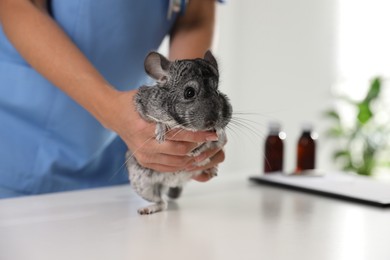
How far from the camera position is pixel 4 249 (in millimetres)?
924

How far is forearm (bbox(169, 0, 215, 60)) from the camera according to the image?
1.65 m

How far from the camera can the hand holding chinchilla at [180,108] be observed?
1060mm

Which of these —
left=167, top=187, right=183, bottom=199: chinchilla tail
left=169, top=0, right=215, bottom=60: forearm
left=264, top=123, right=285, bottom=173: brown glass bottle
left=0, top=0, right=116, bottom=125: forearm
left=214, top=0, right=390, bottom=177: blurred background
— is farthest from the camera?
left=214, top=0, right=390, bottom=177: blurred background

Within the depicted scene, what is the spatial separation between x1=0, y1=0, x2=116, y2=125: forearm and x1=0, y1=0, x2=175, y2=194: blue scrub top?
0.60 feet

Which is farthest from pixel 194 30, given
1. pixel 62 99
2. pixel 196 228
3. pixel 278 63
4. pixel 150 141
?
pixel 278 63

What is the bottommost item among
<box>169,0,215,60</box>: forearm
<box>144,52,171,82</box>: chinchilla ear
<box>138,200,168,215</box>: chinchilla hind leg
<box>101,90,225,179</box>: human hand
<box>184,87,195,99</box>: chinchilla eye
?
<box>138,200,168,215</box>: chinchilla hind leg

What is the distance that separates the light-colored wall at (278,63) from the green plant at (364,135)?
0.27 m

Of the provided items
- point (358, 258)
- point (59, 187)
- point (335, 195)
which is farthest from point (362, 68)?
point (358, 258)

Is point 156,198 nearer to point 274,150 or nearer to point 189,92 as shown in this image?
point 189,92

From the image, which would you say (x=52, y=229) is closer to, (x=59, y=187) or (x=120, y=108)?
(x=120, y=108)

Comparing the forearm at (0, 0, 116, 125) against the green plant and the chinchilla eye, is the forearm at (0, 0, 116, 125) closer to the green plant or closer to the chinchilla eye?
the chinchilla eye

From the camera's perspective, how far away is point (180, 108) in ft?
3.56

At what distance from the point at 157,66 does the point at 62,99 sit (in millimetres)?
520

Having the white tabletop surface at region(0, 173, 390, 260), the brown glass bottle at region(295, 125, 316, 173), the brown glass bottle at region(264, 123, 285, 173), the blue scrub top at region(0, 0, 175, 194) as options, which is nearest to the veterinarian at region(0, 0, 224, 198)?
the blue scrub top at region(0, 0, 175, 194)
